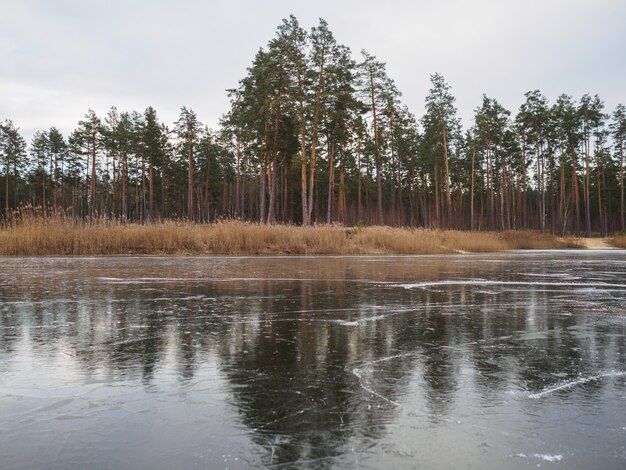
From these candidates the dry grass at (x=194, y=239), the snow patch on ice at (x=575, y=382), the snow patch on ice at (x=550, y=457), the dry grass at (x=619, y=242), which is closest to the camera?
the snow patch on ice at (x=550, y=457)

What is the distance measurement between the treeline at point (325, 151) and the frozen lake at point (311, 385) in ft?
71.1

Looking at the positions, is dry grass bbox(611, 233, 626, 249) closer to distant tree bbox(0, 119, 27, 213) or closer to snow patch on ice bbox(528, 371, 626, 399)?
snow patch on ice bbox(528, 371, 626, 399)

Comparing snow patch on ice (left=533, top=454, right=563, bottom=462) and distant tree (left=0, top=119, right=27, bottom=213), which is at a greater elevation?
distant tree (left=0, top=119, right=27, bottom=213)

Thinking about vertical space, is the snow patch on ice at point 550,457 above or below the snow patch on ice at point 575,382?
above

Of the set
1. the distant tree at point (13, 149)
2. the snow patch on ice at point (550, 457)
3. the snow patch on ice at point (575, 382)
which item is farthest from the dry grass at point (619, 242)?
the distant tree at point (13, 149)

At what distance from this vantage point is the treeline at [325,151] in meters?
34.1

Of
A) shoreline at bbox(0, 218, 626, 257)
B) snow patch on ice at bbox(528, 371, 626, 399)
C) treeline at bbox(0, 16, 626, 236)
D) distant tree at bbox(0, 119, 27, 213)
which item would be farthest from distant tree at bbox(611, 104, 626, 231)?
distant tree at bbox(0, 119, 27, 213)

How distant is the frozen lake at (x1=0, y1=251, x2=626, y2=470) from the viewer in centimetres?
174

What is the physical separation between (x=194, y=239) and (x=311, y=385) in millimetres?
16238

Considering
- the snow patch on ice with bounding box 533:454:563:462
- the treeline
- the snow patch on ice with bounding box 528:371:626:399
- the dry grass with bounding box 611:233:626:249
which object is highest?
the treeline

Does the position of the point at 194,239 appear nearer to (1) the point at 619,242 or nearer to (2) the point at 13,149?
(1) the point at 619,242

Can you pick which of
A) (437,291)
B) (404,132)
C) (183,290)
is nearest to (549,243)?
(404,132)

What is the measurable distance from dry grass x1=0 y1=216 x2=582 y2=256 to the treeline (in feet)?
24.4

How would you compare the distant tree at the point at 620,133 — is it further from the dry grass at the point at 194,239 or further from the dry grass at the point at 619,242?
the dry grass at the point at 194,239
